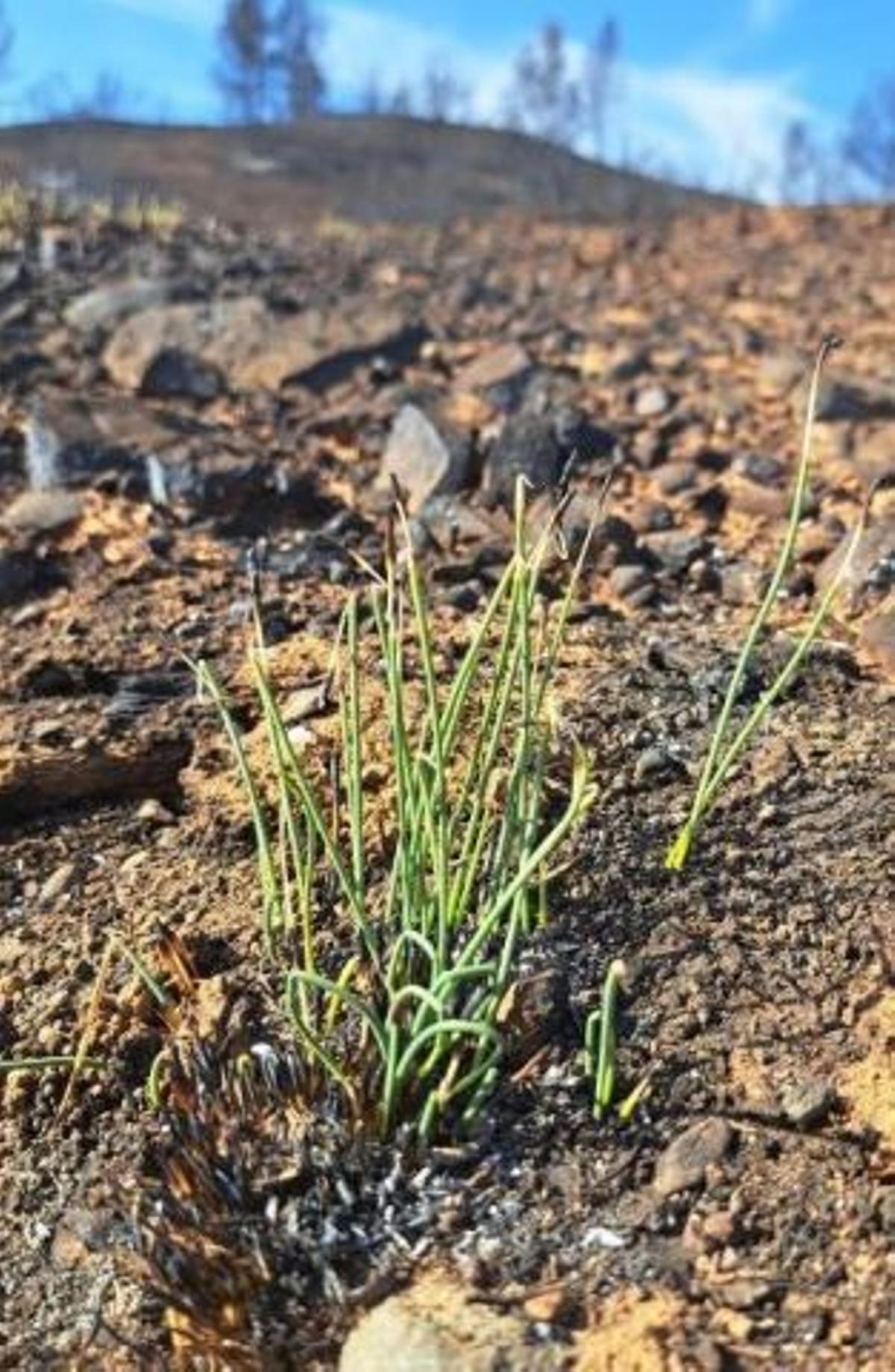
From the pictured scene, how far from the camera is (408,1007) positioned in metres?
1.61

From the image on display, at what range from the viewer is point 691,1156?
151cm

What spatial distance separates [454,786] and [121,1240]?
0.61m

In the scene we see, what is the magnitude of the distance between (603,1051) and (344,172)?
21.4m

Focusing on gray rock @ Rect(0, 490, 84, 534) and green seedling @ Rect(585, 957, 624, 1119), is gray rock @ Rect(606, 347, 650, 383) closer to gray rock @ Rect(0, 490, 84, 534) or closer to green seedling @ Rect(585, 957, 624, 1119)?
gray rock @ Rect(0, 490, 84, 534)

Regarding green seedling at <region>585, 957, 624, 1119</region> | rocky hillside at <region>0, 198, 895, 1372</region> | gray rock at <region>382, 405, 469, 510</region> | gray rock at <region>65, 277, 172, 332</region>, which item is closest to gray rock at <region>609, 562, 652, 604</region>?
rocky hillside at <region>0, 198, 895, 1372</region>

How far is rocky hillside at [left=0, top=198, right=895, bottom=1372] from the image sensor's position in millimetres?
1438

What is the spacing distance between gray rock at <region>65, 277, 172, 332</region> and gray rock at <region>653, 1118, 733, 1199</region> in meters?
3.55

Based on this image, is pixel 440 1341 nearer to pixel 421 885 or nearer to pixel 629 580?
pixel 421 885

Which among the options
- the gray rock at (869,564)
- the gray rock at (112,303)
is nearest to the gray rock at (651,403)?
the gray rock at (869,564)

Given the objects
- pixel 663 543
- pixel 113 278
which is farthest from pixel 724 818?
pixel 113 278

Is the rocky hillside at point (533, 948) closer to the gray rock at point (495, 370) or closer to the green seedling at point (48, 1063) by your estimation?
the green seedling at point (48, 1063)

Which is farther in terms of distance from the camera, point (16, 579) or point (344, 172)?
point (344, 172)

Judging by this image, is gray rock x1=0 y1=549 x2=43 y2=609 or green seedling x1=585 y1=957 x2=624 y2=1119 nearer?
green seedling x1=585 y1=957 x2=624 y2=1119

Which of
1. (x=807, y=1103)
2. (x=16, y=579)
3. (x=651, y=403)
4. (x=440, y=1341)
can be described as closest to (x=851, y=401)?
(x=651, y=403)
